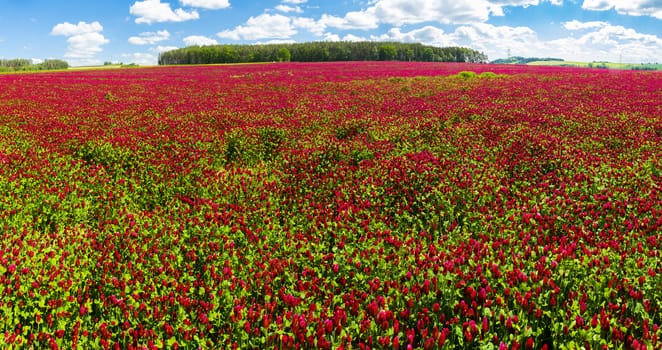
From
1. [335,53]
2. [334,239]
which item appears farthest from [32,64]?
[334,239]

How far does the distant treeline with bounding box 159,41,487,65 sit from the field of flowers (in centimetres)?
12315

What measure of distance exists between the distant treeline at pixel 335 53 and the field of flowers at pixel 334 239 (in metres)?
123

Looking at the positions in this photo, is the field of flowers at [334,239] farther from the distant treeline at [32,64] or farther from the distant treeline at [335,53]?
the distant treeline at [32,64]

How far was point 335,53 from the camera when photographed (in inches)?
5408

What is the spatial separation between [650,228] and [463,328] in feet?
9.98

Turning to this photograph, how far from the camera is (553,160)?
703cm

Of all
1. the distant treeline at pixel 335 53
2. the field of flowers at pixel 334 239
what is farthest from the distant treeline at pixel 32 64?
the field of flowers at pixel 334 239

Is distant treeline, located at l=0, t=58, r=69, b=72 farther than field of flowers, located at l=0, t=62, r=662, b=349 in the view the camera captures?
Yes

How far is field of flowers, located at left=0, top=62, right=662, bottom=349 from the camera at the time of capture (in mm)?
3221

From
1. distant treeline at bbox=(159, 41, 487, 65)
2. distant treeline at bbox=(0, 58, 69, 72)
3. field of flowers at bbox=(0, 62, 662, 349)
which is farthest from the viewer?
distant treeline at bbox=(159, 41, 487, 65)

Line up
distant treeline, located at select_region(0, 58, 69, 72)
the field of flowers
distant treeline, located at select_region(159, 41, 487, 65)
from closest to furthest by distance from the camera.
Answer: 1. the field of flowers
2. distant treeline, located at select_region(0, 58, 69, 72)
3. distant treeline, located at select_region(159, 41, 487, 65)

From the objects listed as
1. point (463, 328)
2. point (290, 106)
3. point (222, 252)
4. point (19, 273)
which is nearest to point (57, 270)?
point (19, 273)

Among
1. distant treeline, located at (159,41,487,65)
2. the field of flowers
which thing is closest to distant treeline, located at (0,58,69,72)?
distant treeline, located at (159,41,487,65)

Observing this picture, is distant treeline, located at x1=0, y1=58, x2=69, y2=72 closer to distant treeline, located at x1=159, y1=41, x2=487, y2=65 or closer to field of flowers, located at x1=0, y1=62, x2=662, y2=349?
distant treeline, located at x1=159, y1=41, x2=487, y2=65
